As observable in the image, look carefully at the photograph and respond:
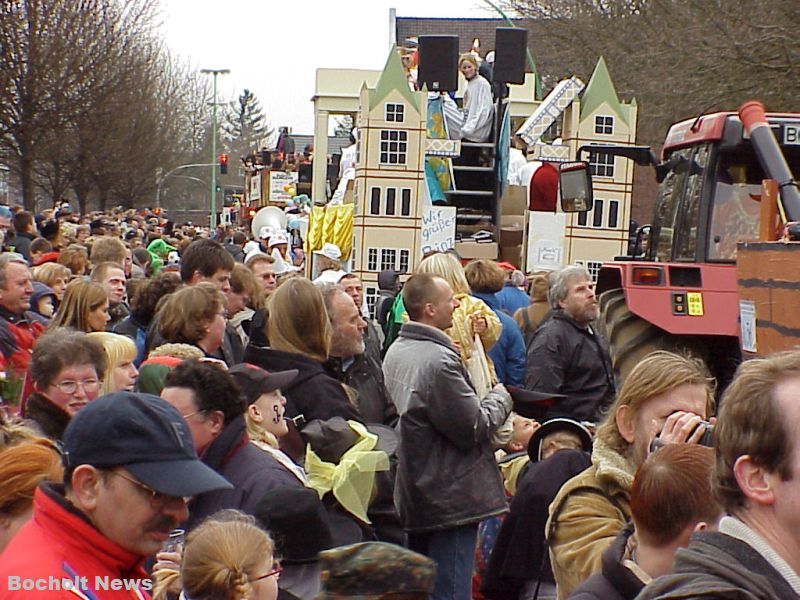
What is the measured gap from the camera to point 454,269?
24.5 feet

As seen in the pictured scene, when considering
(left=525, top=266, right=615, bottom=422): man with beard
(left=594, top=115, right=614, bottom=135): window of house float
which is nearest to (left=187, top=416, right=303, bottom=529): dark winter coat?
(left=525, top=266, right=615, bottom=422): man with beard

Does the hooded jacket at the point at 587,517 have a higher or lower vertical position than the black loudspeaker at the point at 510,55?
lower

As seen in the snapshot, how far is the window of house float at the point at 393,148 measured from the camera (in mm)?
13789

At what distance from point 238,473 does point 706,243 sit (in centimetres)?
495

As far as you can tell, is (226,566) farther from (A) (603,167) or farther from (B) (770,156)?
(A) (603,167)

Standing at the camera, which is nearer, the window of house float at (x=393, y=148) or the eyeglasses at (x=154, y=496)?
the eyeglasses at (x=154, y=496)

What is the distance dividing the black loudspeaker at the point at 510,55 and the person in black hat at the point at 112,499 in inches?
468

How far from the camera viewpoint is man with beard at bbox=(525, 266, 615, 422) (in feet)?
25.1

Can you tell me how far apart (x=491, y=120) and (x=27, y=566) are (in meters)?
13.1

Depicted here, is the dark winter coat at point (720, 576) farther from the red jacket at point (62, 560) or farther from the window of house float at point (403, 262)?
the window of house float at point (403, 262)

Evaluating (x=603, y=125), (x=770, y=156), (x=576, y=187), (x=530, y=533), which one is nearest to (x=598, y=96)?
(x=603, y=125)

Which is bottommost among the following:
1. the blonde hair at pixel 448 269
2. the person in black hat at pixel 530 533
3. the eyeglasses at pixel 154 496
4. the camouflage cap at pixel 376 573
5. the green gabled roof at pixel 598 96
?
the person in black hat at pixel 530 533

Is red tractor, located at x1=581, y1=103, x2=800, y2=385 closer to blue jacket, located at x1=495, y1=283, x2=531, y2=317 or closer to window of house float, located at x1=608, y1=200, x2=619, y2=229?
blue jacket, located at x1=495, y1=283, x2=531, y2=317

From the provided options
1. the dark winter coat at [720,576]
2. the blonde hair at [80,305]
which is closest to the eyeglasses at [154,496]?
the dark winter coat at [720,576]
